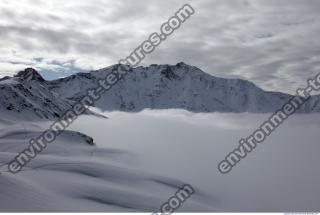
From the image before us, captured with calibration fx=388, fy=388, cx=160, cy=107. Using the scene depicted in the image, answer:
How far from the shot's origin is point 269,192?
4369cm

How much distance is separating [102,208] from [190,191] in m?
15.1

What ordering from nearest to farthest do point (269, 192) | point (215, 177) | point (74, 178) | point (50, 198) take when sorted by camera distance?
point (50, 198), point (74, 178), point (269, 192), point (215, 177)

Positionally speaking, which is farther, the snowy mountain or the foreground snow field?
the snowy mountain

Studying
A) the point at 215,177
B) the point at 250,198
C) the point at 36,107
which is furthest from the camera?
the point at 36,107

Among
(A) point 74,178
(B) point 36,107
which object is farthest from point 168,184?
(B) point 36,107

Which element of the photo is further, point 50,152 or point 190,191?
point 50,152

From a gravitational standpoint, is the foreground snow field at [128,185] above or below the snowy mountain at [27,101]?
below

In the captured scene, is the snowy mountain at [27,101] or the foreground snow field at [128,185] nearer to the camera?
the foreground snow field at [128,185]

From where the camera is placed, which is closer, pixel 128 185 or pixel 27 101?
pixel 128 185

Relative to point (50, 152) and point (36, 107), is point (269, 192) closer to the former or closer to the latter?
point (50, 152)

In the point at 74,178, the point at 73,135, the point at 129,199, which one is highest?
the point at 73,135

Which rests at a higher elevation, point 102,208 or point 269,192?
point 269,192

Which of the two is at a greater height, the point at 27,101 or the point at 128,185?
the point at 27,101

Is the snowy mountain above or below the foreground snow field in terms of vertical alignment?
above
